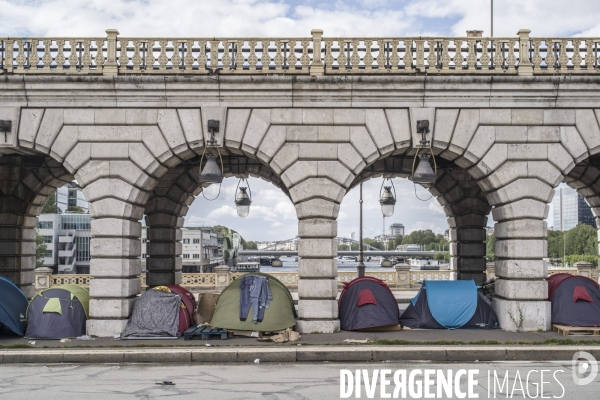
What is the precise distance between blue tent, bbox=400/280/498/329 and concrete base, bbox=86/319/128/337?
707 centimetres

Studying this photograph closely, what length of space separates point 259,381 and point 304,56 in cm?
806

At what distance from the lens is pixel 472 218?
837 inches

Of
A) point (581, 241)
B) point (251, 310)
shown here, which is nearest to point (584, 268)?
point (251, 310)

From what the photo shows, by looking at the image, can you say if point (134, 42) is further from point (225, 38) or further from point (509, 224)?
point (509, 224)

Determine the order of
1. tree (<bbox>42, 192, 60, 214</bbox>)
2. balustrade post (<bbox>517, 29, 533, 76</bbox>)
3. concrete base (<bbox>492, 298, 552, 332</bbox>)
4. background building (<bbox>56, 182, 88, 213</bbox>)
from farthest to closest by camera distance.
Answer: background building (<bbox>56, 182, 88, 213</bbox>) < tree (<bbox>42, 192, 60, 214</bbox>) < balustrade post (<bbox>517, 29, 533, 76</bbox>) < concrete base (<bbox>492, 298, 552, 332</bbox>)

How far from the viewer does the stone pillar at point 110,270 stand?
1444 centimetres

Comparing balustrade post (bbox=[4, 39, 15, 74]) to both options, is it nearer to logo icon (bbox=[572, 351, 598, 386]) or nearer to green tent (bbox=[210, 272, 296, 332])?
green tent (bbox=[210, 272, 296, 332])

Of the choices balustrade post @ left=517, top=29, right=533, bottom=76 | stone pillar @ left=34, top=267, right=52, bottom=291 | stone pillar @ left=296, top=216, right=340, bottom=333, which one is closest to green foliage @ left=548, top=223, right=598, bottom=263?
stone pillar @ left=34, top=267, right=52, bottom=291

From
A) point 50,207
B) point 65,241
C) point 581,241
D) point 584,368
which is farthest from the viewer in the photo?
point 65,241

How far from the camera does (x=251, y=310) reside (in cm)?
1467

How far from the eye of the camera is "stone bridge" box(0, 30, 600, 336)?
1470 cm

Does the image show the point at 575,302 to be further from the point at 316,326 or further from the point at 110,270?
the point at 110,270

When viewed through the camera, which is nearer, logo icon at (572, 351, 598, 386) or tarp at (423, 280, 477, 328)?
logo icon at (572, 351, 598, 386)

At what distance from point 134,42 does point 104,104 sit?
172 cm
